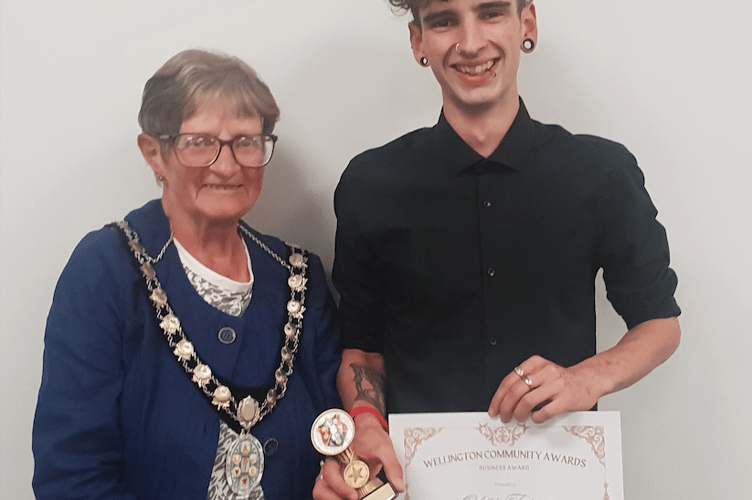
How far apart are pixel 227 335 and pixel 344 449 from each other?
0.95 feet

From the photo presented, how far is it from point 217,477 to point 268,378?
18 centimetres

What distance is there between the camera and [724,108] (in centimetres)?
156

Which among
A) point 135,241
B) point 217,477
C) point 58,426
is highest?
point 135,241

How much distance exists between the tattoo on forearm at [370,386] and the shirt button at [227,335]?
26cm

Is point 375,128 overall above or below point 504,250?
above

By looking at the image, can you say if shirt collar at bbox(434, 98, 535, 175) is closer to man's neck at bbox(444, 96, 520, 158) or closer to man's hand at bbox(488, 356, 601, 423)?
man's neck at bbox(444, 96, 520, 158)

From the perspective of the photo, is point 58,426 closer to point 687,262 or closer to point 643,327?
point 643,327

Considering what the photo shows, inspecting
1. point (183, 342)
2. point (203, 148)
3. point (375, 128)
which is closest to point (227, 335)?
point (183, 342)

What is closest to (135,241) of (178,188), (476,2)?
(178,188)

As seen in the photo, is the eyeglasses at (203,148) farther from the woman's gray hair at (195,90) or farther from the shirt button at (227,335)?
the shirt button at (227,335)

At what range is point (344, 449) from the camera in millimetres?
1150

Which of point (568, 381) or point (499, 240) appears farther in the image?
point (499, 240)

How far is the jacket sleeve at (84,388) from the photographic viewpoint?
3.81 feet

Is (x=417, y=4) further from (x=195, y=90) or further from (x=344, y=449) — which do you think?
(x=344, y=449)
